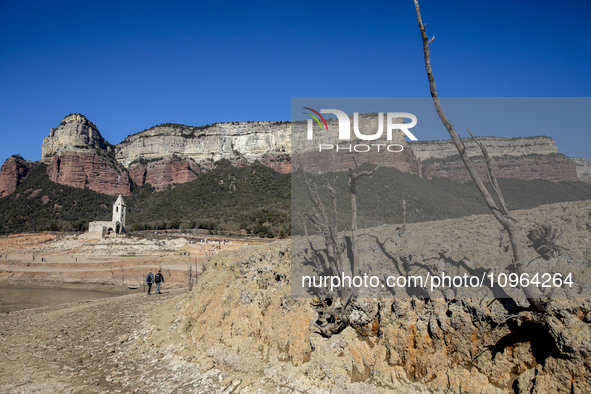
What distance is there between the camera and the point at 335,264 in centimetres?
579

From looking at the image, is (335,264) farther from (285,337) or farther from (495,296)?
(495,296)

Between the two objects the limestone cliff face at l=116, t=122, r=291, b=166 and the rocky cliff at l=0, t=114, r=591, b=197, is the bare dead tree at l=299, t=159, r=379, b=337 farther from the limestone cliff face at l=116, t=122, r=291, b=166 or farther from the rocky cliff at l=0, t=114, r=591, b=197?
the limestone cliff face at l=116, t=122, r=291, b=166

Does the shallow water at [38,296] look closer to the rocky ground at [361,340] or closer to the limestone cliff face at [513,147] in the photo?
the rocky ground at [361,340]

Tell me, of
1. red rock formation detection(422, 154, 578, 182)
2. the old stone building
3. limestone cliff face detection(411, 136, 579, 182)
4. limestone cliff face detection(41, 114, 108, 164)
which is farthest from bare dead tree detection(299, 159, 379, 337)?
limestone cliff face detection(41, 114, 108, 164)

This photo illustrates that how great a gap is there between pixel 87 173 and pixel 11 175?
1678cm

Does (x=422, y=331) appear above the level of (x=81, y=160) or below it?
below

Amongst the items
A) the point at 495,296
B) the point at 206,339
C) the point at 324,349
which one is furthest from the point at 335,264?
the point at 206,339

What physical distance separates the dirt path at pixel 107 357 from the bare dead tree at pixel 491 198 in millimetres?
3463

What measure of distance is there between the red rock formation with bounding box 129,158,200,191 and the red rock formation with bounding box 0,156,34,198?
898 inches

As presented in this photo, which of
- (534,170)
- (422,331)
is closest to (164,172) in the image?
(534,170)

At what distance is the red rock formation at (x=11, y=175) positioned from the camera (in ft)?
248

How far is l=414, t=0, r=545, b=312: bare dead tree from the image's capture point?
3686mm

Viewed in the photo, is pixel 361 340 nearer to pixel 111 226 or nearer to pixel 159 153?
pixel 111 226

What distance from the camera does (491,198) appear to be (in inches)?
169
